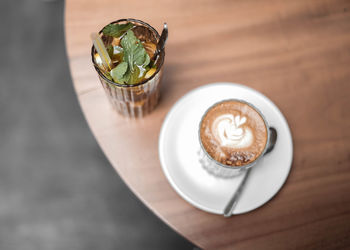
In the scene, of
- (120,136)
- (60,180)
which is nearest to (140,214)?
(60,180)

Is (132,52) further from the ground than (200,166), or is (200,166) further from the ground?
(132,52)

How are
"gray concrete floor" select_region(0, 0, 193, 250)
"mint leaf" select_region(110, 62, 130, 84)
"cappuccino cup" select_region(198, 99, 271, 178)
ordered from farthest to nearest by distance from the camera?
1. "gray concrete floor" select_region(0, 0, 193, 250)
2. "cappuccino cup" select_region(198, 99, 271, 178)
3. "mint leaf" select_region(110, 62, 130, 84)

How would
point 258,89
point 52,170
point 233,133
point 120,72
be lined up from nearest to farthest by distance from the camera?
1. point 120,72
2. point 233,133
3. point 258,89
4. point 52,170

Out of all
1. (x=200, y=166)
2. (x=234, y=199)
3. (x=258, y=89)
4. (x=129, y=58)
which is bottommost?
(x=234, y=199)

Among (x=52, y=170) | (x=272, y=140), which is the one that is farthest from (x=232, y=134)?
(x=52, y=170)

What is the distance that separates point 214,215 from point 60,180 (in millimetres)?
893

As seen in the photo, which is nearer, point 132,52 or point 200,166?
point 132,52

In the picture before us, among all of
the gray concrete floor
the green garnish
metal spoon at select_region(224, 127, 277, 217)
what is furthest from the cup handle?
the gray concrete floor

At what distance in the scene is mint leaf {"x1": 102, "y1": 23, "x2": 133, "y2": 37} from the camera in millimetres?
706

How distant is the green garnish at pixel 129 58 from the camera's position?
0.69 meters

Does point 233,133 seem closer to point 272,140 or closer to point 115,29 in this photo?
point 272,140

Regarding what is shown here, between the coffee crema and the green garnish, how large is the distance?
22 centimetres

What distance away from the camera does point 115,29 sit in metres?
0.71

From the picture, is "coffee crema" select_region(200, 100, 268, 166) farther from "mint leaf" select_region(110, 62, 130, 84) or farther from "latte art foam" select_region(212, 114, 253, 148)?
"mint leaf" select_region(110, 62, 130, 84)
